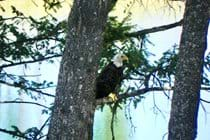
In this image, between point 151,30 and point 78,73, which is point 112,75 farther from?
point 78,73

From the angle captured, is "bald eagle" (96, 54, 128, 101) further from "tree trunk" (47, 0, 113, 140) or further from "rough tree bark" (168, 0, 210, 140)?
"tree trunk" (47, 0, 113, 140)

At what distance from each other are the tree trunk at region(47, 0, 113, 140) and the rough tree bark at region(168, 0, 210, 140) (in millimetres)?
891

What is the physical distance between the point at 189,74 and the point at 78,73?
3.41 ft

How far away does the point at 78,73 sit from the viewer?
9.93 feet

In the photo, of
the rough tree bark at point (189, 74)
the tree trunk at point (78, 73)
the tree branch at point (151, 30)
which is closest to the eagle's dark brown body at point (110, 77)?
the tree branch at point (151, 30)

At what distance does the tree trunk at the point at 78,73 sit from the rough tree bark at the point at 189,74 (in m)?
0.89

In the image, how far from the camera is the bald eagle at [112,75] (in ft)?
17.1

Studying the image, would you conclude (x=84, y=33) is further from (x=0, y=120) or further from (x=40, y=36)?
(x=0, y=120)

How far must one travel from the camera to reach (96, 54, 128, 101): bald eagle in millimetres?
5216

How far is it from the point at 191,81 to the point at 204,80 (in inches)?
55.6

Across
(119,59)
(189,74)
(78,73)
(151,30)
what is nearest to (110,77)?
(119,59)

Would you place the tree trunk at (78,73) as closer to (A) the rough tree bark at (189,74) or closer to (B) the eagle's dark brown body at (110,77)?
(A) the rough tree bark at (189,74)

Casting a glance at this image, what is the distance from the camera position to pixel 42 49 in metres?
5.59

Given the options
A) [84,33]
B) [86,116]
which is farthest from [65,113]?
[84,33]
